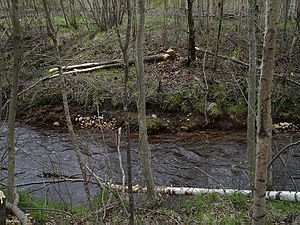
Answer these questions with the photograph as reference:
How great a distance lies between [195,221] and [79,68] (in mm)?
7896

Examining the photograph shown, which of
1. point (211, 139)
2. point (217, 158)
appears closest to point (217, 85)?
point (211, 139)

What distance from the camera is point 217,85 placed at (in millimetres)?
10312

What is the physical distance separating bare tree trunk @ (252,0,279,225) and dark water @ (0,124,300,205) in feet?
10.4

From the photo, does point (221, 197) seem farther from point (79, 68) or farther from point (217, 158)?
point (79, 68)

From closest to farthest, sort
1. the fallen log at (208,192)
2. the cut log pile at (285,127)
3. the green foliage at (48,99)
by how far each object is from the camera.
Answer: the fallen log at (208,192) < the cut log pile at (285,127) < the green foliage at (48,99)

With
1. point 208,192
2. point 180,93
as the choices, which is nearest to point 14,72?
point 208,192

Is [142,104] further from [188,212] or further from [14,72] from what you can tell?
[14,72]

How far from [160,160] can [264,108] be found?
17.9 feet

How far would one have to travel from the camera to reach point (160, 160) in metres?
7.89

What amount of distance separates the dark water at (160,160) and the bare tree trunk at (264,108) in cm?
318

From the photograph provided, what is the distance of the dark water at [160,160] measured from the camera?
6594 millimetres

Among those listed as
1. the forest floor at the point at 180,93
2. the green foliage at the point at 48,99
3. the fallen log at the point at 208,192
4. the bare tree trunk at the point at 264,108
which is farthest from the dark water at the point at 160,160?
the bare tree trunk at the point at 264,108

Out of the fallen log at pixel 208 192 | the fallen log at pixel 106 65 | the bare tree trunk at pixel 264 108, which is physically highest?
the bare tree trunk at pixel 264 108

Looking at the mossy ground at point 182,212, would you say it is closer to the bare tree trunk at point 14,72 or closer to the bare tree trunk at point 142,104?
the bare tree trunk at point 142,104
